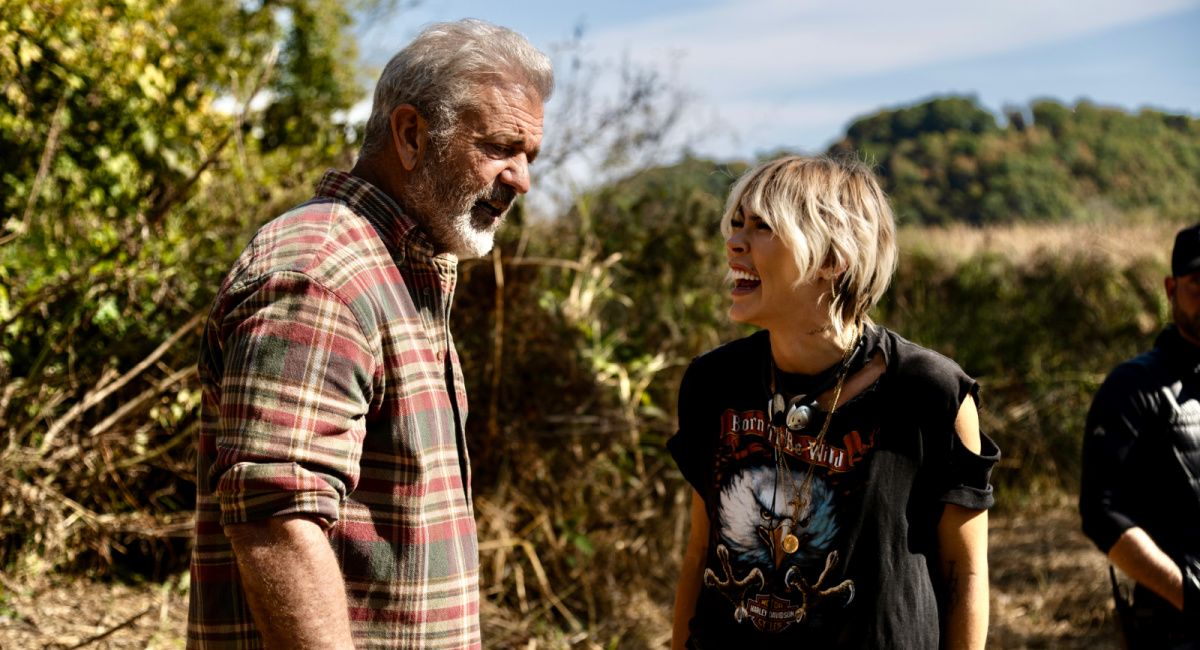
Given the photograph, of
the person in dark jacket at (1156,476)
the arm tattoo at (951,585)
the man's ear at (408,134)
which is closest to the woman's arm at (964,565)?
→ the arm tattoo at (951,585)

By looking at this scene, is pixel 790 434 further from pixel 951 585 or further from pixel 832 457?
pixel 951 585

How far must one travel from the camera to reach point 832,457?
2084 mm

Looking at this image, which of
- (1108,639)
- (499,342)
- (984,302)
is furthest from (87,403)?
(984,302)

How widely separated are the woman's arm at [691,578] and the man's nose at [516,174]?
833 millimetres

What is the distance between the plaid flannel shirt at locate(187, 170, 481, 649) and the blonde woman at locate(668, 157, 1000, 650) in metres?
0.60

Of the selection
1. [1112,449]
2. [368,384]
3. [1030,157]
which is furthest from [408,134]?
[1030,157]

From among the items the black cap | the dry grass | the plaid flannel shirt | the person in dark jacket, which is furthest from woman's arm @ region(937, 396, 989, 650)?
the dry grass

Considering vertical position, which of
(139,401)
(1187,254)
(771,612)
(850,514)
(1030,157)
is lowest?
(771,612)

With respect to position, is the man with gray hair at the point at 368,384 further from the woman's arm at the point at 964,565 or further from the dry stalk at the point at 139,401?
the dry stalk at the point at 139,401

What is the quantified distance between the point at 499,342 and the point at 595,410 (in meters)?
0.65

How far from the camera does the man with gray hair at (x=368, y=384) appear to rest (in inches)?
59.9

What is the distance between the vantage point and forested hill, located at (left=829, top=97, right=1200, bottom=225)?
1823 cm

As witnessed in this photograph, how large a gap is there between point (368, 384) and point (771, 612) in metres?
0.96

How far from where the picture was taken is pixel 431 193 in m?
1.89
